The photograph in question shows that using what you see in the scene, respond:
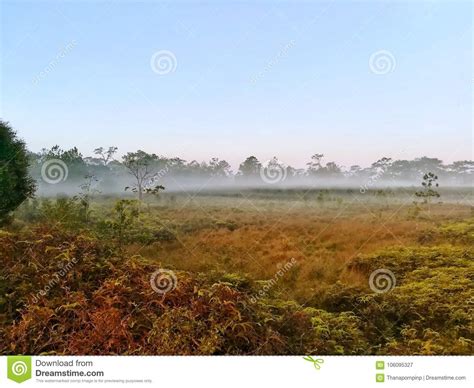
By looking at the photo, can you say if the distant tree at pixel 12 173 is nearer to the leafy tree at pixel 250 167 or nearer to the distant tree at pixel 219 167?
the distant tree at pixel 219 167

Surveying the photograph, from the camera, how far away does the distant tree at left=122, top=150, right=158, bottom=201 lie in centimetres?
372

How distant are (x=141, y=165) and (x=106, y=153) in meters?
0.35

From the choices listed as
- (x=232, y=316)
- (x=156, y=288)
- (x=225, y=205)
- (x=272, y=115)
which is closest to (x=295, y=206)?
(x=225, y=205)

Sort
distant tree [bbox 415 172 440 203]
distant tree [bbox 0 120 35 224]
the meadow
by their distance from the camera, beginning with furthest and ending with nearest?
1. distant tree [bbox 415 172 440 203]
2. distant tree [bbox 0 120 35 224]
3. the meadow

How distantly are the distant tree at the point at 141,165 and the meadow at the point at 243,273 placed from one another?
200mm

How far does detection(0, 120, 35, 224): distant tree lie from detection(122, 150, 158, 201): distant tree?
0.80m

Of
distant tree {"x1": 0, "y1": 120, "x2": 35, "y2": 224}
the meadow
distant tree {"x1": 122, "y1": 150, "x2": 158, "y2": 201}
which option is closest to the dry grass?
the meadow

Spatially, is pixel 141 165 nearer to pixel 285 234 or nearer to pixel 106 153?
pixel 106 153

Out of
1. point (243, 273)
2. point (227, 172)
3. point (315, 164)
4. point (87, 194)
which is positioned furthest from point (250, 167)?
point (87, 194)

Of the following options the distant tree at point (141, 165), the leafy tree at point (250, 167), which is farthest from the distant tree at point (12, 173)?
the leafy tree at point (250, 167)

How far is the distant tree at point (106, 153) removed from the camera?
3811 millimetres

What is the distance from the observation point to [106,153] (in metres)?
3.82

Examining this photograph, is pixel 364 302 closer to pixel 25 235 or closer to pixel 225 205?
pixel 225 205

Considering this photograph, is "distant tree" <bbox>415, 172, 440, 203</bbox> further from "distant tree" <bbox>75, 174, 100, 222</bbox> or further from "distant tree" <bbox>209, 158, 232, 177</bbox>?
"distant tree" <bbox>75, 174, 100, 222</bbox>
